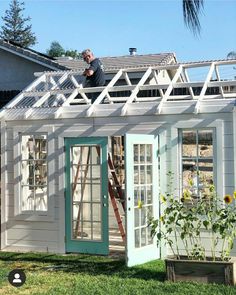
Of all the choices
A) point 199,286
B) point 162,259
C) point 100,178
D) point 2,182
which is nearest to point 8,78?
point 2,182

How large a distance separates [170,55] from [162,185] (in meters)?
8.09

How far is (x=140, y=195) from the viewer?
8742 mm

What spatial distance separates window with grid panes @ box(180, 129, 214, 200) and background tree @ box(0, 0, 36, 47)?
49.3 metres

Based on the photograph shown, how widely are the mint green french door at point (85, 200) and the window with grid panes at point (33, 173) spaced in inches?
26.3

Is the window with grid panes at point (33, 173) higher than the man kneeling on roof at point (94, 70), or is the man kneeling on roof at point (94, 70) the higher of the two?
the man kneeling on roof at point (94, 70)

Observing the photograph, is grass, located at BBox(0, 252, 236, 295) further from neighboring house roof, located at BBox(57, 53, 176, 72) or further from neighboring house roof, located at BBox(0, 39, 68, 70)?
neighboring house roof, located at BBox(0, 39, 68, 70)

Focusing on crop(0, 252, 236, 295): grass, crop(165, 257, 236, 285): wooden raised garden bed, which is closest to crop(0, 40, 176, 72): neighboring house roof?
crop(0, 252, 236, 295): grass

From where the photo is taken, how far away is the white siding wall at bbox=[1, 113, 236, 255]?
8586 mm

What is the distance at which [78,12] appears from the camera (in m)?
6.60

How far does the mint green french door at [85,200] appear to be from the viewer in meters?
9.30

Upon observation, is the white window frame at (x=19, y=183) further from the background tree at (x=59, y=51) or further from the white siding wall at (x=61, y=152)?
the background tree at (x=59, y=51)

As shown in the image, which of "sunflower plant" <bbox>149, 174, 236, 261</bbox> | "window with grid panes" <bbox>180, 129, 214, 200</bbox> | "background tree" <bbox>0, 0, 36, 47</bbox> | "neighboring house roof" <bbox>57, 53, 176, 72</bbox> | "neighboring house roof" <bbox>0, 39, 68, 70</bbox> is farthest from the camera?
"background tree" <bbox>0, 0, 36, 47</bbox>

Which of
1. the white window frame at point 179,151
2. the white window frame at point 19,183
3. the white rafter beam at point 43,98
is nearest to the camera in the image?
the white window frame at point 179,151

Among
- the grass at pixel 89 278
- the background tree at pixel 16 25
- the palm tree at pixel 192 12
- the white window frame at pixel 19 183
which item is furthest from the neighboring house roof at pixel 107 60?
the background tree at pixel 16 25
